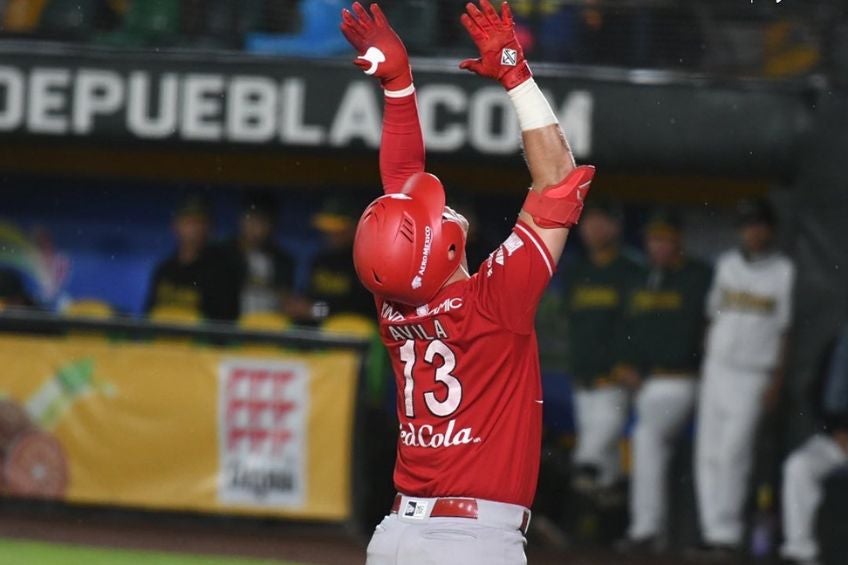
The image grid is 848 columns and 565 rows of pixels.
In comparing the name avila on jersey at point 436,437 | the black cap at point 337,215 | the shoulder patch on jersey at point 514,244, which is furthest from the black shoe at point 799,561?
the shoulder patch on jersey at point 514,244

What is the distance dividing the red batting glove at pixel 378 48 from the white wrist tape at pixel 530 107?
0.50 m

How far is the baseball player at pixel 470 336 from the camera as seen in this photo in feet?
11.5

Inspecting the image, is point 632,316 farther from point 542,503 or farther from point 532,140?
point 532,140

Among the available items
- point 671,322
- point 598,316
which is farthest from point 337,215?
point 671,322

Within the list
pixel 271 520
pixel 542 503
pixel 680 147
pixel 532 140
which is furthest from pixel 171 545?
pixel 532 140

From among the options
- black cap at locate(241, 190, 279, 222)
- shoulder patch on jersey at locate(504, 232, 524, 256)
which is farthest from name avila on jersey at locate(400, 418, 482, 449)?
black cap at locate(241, 190, 279, 222)

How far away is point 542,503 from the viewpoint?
9.20 meters

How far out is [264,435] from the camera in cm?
855

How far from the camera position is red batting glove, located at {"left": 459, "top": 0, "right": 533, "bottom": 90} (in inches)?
141

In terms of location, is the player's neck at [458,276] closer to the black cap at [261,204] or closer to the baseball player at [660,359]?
the baseball player at [660,359]

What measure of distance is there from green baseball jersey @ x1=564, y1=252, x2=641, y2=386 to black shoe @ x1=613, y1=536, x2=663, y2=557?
3.20 ft

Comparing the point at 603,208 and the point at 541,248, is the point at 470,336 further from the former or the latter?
the point at 603,208

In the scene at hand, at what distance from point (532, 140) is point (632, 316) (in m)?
5.67

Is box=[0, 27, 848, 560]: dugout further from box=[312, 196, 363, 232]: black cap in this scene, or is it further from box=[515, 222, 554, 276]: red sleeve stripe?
box=[515, 222, 554, 276]: red sleeve stripe
